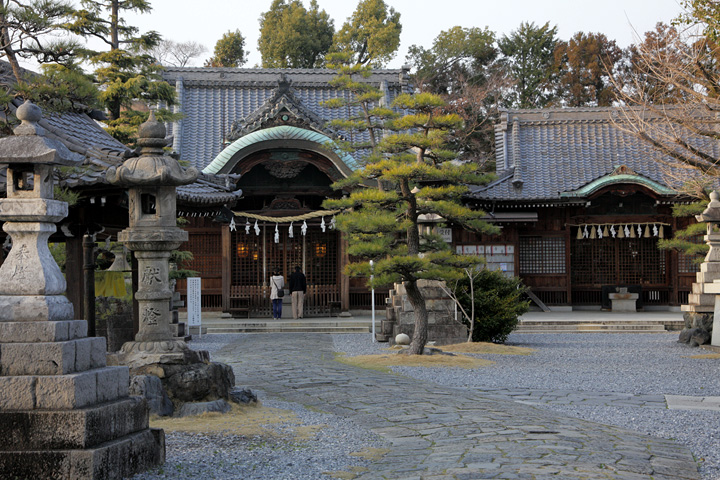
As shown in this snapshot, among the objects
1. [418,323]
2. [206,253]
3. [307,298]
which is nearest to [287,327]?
[307,298]

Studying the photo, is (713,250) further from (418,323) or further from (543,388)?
(543,388)

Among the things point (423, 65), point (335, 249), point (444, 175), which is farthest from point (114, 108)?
point (423, 65)

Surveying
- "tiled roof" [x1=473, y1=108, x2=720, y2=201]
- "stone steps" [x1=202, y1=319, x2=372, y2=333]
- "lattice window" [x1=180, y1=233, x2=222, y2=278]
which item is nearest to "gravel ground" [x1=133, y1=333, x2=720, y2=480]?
"stone steps" [x1=202, y1=319, x2=372, y2=333]

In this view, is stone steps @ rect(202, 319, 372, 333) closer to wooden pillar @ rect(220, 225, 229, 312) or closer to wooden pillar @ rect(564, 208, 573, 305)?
wooden pillar @ rect(220, 225, 229, 312)

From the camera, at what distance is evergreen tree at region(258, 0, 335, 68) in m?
35.8

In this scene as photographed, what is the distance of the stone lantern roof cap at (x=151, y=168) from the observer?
8875 mm

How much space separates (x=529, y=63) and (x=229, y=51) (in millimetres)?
14816

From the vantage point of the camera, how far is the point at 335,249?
2455 cm

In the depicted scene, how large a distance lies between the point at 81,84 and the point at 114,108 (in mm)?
7414

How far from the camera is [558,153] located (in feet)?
92.6

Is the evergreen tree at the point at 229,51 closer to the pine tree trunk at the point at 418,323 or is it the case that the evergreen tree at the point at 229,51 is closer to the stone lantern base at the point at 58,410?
the pine tree trunk at the point at 418,323

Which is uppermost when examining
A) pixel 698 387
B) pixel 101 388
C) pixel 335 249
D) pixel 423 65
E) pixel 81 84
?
pixel 423 65

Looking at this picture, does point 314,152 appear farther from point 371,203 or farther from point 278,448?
point 278,448

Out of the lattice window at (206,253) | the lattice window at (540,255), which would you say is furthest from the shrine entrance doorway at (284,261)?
the lattice window at (540,255)
